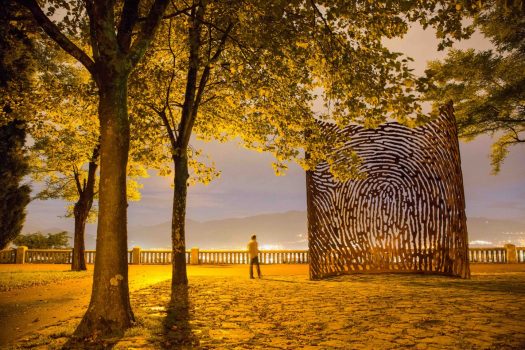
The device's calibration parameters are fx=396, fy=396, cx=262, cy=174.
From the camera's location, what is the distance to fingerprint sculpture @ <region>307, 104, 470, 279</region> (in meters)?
15.0

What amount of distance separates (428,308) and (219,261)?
2025cm

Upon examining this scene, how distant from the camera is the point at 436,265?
1498 centimetres

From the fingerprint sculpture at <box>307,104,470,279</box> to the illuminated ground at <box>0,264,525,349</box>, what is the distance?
7.54 feet

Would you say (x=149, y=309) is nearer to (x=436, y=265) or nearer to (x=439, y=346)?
(x=439, y=346)

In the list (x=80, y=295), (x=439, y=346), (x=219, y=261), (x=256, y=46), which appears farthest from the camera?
(x=219, y=261)

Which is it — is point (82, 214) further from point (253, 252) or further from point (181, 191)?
point (181, 191)

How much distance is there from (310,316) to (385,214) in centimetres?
878

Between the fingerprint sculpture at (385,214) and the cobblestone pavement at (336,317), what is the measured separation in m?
2.86

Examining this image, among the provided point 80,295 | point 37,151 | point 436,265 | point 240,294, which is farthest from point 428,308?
point 37,151

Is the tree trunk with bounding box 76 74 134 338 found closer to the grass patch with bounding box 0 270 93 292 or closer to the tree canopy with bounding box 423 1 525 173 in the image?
the grass patch with bounding box 0 270 93 292

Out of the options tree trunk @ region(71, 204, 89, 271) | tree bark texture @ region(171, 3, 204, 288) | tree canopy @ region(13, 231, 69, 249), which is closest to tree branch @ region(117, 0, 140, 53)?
tree bark texture @ region(171, 3, 204, 288)

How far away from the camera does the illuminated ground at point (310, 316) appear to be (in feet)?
19.9

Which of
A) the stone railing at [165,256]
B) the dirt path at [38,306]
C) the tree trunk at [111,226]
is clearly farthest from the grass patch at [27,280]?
the stone railing at [165,256]

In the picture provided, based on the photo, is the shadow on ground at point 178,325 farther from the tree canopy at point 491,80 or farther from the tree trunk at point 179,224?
the tree canopy at point 491,80
